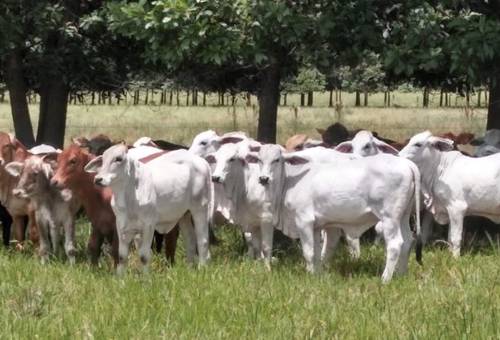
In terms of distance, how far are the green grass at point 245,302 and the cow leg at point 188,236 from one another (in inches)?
23.7

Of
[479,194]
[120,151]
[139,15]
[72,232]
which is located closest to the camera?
[120,151]

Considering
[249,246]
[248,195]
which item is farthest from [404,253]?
[249,246]

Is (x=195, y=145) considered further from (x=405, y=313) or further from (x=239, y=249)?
(x=405, y=313)

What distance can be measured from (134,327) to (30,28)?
31.2 feet

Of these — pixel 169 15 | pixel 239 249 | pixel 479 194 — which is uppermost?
pixel 169 15

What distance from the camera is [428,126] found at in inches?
1400

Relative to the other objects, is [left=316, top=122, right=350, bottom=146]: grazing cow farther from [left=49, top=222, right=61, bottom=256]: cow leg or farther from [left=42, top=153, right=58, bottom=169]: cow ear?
[left=49, top=222, right=61, bottom=256]: cow leg

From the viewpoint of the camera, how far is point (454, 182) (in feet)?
34.8

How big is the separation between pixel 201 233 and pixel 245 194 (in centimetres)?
69

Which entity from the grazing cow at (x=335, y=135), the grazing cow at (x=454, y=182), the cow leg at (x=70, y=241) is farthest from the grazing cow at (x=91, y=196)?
the grazing cow at (x=335, y=135)

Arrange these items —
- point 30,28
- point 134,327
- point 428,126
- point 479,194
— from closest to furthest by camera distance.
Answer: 1. point 134,327
2. point 479,194
3. point 30,28
4. point 428,126

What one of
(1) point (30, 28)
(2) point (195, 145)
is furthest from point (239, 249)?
(1) point (30, 28)

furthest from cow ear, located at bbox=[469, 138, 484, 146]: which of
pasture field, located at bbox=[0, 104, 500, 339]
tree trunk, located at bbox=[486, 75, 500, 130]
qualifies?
pasture field, located at bbox=[0, 104, 500, 339]

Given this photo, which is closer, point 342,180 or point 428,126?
point 342,180
